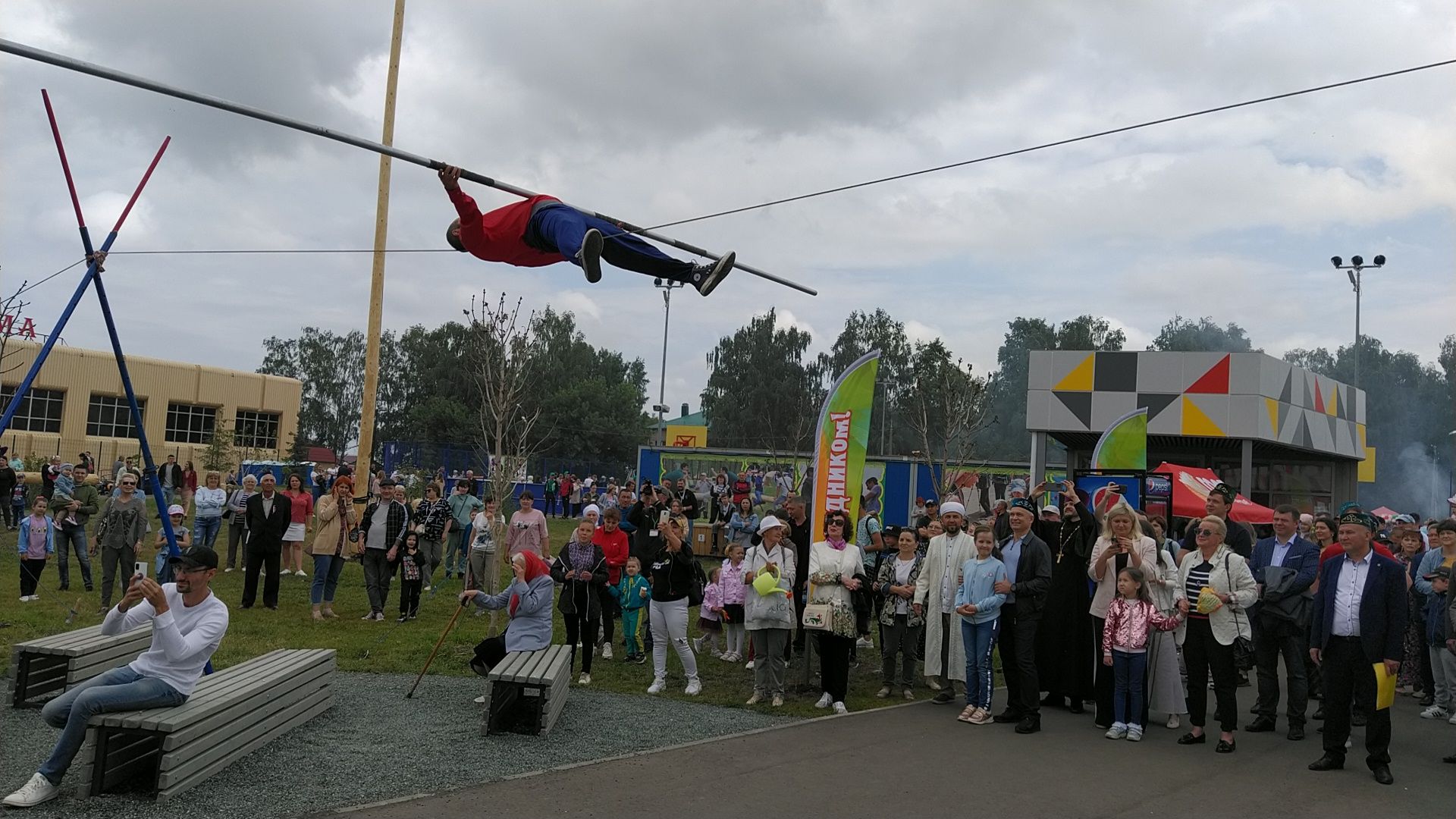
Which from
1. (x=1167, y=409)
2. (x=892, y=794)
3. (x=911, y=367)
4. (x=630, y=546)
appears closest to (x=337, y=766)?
(x=892, y=794)

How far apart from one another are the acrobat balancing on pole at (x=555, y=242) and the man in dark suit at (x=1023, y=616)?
3450mm

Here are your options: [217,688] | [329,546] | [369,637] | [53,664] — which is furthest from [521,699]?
[329,546]

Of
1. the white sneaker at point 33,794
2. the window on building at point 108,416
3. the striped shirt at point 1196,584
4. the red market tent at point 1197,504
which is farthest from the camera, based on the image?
the window on building at point 108,416

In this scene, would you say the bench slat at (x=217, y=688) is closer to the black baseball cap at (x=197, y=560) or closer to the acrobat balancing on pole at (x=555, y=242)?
the black baseball cap at (x=197, y=560)

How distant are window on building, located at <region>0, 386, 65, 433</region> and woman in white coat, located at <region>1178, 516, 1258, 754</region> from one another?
44699 mm

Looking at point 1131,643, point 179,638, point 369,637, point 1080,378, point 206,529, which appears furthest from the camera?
point 1080,378

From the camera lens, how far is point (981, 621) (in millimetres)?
8352

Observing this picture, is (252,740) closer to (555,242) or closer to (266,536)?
(555,242)

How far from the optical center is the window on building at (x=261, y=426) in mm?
46094

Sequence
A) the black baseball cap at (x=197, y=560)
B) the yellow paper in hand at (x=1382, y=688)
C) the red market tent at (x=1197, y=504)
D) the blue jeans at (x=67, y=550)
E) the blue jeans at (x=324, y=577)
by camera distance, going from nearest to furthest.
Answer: the black baseball cap at (x=197, y=560) < the yellow paper in hand at (x=1382, y=688) < the blue jeans at (x=324, y=577) < the blue jeans at (x=67, y=550) < the red market tent at (x=1197, y=504)

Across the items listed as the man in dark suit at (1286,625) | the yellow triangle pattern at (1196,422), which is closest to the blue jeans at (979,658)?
the man in dark suit at (1286,625)

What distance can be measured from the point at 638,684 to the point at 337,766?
3.66 meters

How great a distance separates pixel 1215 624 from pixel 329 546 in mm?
9765

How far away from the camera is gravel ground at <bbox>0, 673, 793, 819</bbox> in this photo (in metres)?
5.58
